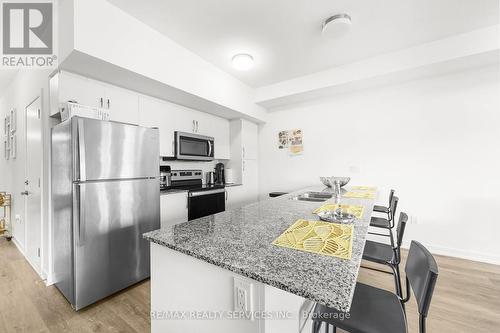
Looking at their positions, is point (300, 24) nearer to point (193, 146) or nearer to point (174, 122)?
point (174, 122)

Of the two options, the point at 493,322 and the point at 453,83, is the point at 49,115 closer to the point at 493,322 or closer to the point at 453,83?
the point at 493,322

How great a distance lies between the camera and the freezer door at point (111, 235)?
1717 millimetres

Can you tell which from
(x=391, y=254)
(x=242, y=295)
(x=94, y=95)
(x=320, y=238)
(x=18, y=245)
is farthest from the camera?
(x=18, y=245)

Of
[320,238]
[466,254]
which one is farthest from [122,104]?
[466,254]

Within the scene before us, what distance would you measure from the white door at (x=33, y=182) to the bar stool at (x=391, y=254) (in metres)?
3.23

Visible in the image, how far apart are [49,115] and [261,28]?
2.34 m

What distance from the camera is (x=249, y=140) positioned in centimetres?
412

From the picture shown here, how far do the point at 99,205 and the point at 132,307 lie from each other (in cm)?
91

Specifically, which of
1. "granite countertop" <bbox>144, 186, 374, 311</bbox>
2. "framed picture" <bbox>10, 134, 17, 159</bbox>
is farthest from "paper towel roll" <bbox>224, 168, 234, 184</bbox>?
"framed picture" <bbox>10, 134, 17, 159</bbox>

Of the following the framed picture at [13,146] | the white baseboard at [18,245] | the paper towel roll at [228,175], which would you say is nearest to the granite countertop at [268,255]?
the paper towel roll at [228,175]

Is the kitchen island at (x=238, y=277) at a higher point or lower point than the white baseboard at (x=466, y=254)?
higher

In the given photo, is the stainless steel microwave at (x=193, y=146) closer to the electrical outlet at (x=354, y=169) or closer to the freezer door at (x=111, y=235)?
the freezer door at (x=111, y=235)

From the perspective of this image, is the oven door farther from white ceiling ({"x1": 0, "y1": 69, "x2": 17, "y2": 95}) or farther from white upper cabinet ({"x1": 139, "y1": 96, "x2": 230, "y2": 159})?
white ceiling ({"x1": 0, "y1": 69, "x2": 17, "y2": 95})

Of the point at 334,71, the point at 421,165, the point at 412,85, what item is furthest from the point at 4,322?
the point at 412,85
